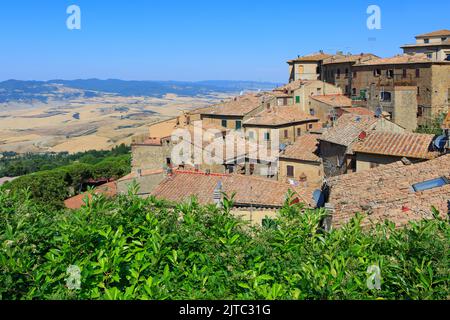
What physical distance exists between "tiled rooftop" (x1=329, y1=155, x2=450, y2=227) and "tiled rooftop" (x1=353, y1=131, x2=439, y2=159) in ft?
Result: 14.1

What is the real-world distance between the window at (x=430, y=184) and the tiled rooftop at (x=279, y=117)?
2785 cm

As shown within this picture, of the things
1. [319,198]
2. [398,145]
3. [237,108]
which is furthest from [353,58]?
[319,198]

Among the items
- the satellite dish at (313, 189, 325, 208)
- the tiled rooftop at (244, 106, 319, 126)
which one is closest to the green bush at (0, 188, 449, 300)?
the satellite dish at (313, 189, 325, 208)

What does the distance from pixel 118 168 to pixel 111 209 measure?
48.9 metres

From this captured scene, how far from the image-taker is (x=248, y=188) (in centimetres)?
2438

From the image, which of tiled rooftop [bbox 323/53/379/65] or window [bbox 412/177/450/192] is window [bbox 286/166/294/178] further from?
tiled rooftop [bbox 323/53/379/65]

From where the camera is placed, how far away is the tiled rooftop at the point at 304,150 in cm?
3497

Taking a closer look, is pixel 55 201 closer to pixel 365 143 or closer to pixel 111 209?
pixel 365 143

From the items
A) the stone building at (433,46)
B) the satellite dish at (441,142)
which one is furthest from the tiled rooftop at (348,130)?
the stone building at (433,46)

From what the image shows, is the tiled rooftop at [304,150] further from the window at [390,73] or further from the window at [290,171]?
the window at [390,73]

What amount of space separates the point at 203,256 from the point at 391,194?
34.1 ft

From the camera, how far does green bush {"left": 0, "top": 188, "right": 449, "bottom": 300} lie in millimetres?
6164

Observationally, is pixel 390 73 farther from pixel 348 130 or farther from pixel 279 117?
pixel 348 130

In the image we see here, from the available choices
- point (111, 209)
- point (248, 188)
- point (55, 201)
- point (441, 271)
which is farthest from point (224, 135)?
point (441, 271)
